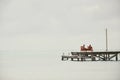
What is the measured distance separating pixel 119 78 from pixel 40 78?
A: 2987 millimetres

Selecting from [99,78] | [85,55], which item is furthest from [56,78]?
[85,55]

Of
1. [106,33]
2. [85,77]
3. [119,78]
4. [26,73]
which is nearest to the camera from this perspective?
[119,78]

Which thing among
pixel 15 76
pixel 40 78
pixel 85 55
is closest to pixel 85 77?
pixel 40 78

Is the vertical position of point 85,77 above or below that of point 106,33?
below

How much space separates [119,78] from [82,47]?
30.3 feet

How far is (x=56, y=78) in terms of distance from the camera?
13172 millimetres

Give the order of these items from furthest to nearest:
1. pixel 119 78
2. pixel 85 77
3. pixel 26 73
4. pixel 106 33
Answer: pixel 106 33 → pixel 26 73 → pixel 85 77 → pixel 119 78

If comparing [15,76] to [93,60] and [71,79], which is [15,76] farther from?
[93,60]

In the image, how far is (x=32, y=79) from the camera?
12.8m

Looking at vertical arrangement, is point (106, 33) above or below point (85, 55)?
above

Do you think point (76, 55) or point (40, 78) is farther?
point (76, 55)

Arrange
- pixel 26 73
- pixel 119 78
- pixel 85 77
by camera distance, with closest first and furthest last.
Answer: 1. pixel 119 78
2. pixel 85 77
3. pixel 26 73

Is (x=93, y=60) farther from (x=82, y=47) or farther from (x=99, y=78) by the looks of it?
(x=99, y=78)

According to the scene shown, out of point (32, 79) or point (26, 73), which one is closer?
point (32, 79)
